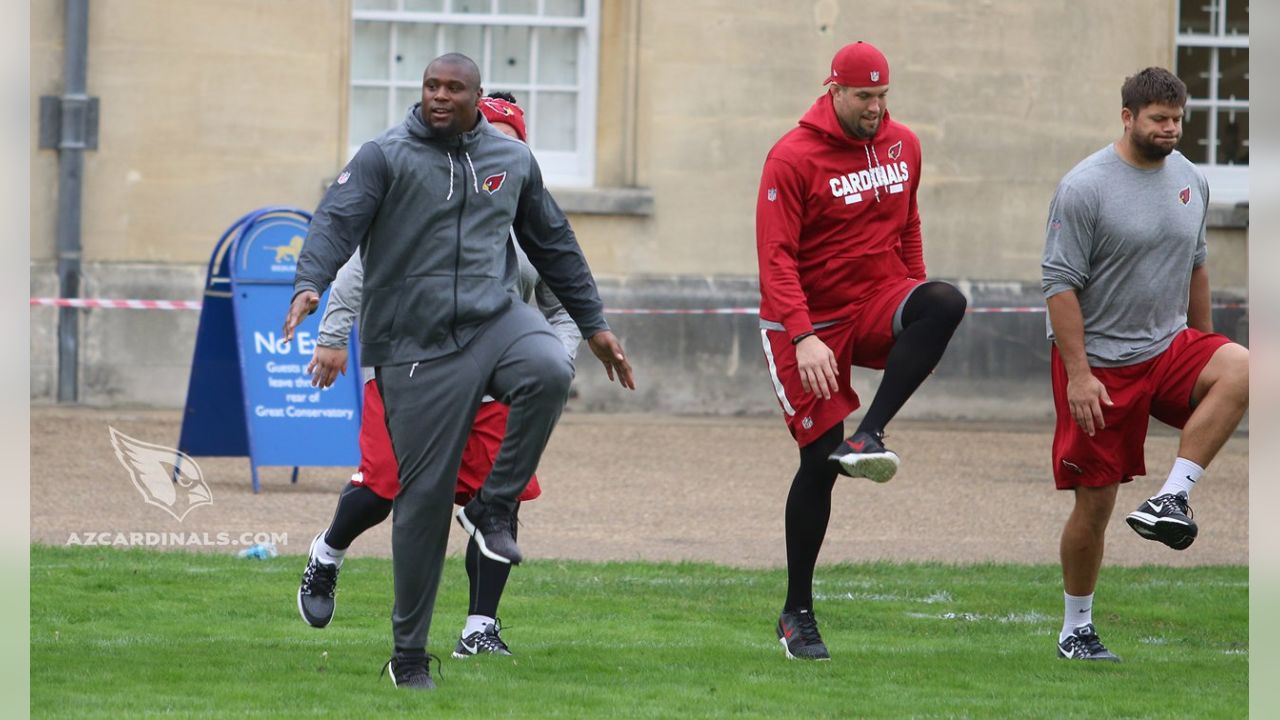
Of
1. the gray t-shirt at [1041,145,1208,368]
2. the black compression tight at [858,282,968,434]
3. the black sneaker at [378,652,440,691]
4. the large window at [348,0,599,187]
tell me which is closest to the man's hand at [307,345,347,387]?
the black sneaker at [378,652,440,691]

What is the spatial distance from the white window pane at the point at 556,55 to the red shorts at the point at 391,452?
10133mm

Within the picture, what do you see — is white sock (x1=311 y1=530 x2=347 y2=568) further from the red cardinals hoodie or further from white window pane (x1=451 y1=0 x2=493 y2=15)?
white window pane (x1=451 y1=0 x2=493 y2=15)

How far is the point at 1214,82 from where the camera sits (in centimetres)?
1831

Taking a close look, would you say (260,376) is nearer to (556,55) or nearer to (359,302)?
(359,302)

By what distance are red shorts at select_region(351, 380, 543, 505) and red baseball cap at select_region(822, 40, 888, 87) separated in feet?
5.41

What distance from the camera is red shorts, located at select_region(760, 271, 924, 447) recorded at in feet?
22.1

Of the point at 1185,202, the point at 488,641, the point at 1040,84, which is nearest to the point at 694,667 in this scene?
the point at 488,641

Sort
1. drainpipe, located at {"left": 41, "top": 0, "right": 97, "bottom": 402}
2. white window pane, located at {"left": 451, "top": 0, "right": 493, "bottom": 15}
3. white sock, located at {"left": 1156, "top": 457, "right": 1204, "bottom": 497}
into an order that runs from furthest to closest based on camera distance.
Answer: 1. white window pane, located at {"left": 451, "top": 0, "right": 493, "bottom": 15}
2. drainpipe, located at {"left": 41, "top": 0, "right": 97, "bottom": 402}
3. white sock, located at {"left": 1156, "top": 457, "right": 1204, "bottom": 497}

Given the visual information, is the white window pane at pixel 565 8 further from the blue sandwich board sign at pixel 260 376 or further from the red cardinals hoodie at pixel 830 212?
the red cardinals hoodie at pixel 830 212

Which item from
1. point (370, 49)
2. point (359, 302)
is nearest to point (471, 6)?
point (370, 49)

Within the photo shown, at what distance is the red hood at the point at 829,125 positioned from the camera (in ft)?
22.2

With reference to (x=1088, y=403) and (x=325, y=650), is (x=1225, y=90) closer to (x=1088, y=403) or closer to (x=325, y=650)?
(x=1088, y=403)

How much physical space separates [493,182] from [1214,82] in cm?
1405

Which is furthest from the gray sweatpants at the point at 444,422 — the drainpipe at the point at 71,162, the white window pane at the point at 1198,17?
the white window pane at the point at 1198,17
